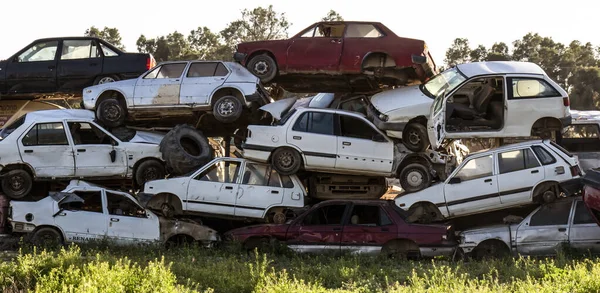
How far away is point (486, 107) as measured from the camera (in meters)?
13.5

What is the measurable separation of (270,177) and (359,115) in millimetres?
1859

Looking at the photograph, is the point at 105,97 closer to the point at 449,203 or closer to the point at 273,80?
the point at 273,80

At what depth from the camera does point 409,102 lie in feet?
41.6

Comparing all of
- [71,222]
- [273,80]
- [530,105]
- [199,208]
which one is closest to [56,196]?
[71,222]

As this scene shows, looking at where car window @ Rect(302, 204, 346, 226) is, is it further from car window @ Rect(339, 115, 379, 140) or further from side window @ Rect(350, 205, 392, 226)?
car window @ Rect(339, 115, 379, 140)

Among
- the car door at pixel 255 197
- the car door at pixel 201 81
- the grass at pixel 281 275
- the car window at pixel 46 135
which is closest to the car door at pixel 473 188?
the grass at pixel 281 275

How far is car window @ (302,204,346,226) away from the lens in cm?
1167

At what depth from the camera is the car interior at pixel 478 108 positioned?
42.9 feet

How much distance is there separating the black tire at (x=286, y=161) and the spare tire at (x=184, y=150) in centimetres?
140

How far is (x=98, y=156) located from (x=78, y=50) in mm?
3299

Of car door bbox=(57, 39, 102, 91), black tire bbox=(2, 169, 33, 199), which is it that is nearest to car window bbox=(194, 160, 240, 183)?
black tire bbox=(2, 169, 33, 199)

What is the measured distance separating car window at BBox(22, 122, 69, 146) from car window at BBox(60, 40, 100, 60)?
2.65 m

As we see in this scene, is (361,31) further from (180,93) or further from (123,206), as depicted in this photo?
(123,206)

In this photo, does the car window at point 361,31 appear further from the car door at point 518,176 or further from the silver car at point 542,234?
the silver car at point 542,234
